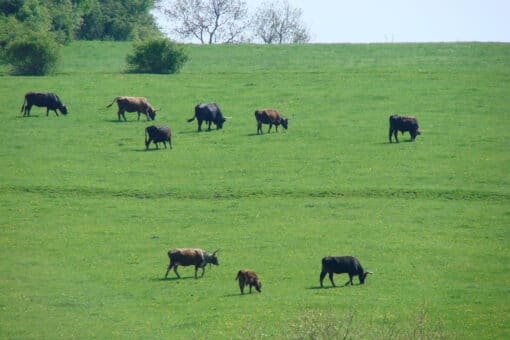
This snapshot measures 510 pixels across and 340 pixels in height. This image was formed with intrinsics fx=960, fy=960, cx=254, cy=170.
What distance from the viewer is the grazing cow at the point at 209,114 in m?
52.1

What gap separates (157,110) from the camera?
54.8 meters

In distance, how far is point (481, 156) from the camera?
47281mm

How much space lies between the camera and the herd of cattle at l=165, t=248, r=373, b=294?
28.6 m

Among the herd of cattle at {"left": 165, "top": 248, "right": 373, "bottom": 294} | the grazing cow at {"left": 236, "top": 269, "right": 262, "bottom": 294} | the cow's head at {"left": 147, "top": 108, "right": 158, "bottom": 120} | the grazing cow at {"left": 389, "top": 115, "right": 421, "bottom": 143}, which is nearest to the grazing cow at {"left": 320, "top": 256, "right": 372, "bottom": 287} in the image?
the herd of cattle at {"left": 165, "top": 248, "right": 373, "bottom": 294}

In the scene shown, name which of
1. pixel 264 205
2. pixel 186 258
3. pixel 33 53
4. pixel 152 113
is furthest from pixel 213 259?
pixel 33 53

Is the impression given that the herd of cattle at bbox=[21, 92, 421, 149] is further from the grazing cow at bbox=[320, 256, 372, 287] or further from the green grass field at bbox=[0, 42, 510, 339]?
the grazing cow at bbox=[320, 256, 372, 287]

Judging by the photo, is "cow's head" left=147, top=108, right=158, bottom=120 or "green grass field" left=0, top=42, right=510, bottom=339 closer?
"green grass field" left=0, top=42, right=510, bottom=339

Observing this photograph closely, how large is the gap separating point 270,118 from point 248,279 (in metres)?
23.7

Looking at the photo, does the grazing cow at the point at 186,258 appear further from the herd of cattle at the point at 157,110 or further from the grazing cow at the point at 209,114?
the grazing cow at the point at 209,114

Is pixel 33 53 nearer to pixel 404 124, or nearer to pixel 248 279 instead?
pixel 404 124

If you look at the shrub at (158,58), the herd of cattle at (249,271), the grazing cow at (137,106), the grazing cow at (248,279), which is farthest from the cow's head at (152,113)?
the grazing cow at (248,279)

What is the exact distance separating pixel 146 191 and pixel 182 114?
46.1ft

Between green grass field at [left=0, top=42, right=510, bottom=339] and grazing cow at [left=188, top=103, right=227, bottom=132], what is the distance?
23.7 inches

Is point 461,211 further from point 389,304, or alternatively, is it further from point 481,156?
point 389,304
